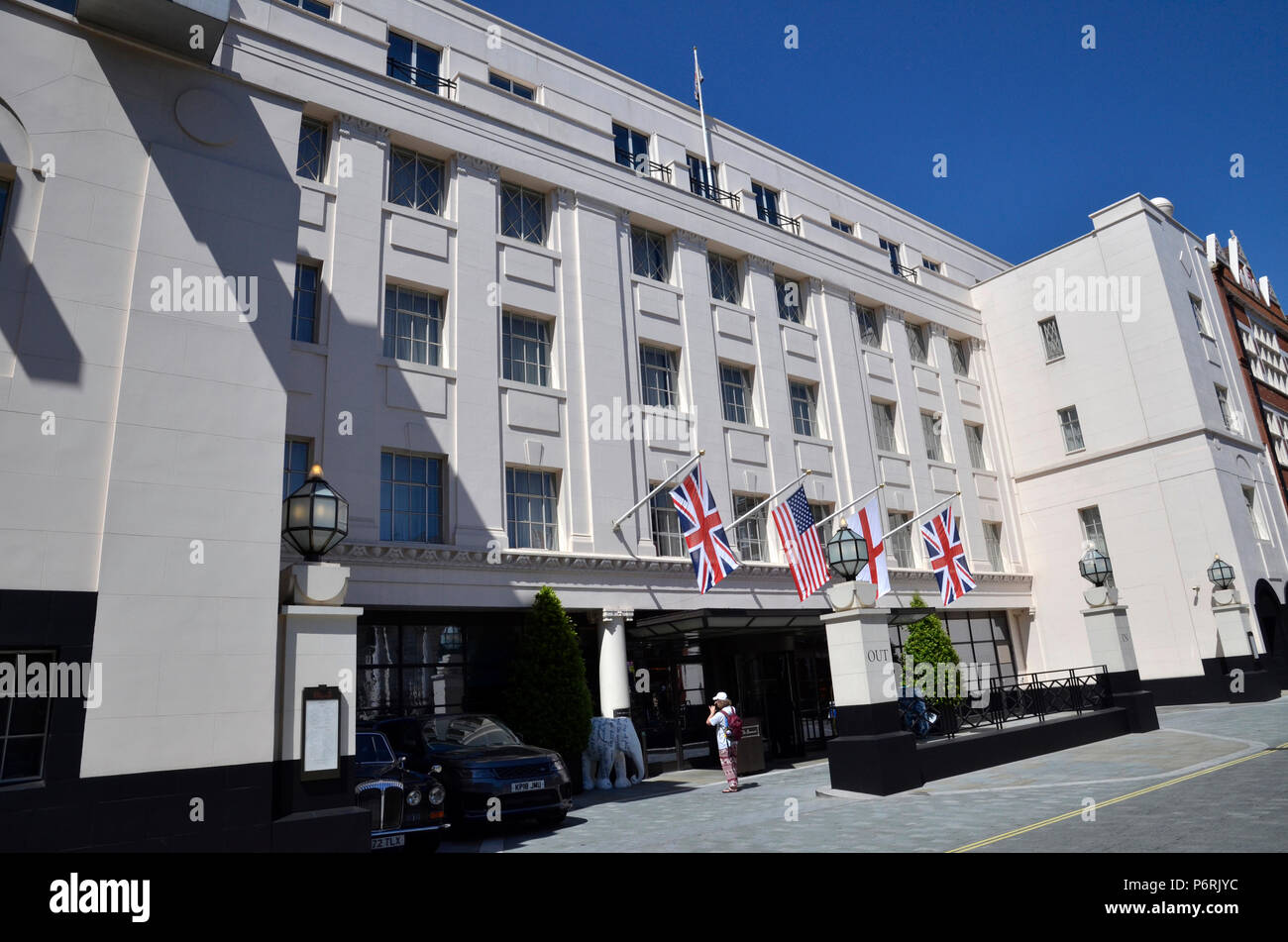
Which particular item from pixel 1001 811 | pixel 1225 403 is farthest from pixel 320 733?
pixel 1225 403

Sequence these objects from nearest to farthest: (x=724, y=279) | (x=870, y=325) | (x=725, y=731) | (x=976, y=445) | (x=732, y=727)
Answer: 1. (x=725, y=731)
2. (x=732, y=727)
3. (x=724, y=279)
4. (x=870, y=325)
5. (x=976, y=445)

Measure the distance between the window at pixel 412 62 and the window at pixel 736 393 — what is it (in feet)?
36.8

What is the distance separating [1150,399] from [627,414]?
20678 mm

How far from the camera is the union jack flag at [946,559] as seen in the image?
2028 centimetres

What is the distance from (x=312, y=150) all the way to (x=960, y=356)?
26392 millimetres

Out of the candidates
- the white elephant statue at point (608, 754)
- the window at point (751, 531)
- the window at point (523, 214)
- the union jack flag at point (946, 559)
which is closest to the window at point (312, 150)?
the window at point (523, 214)

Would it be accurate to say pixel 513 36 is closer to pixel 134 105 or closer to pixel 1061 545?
pixel 134 105

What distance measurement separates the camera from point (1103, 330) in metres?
31.1

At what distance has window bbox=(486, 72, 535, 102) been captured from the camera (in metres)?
22.3

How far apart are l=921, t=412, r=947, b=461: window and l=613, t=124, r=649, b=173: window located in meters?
14.2

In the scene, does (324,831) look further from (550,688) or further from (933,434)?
(933,434)

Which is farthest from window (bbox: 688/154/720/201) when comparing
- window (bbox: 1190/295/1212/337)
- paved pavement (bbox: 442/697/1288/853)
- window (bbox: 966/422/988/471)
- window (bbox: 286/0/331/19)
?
window (bbox: 1190/295/1212/337)

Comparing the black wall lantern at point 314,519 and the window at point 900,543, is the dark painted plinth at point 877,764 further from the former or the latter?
the window at point 900,543

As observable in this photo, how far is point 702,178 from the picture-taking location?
26797mm
